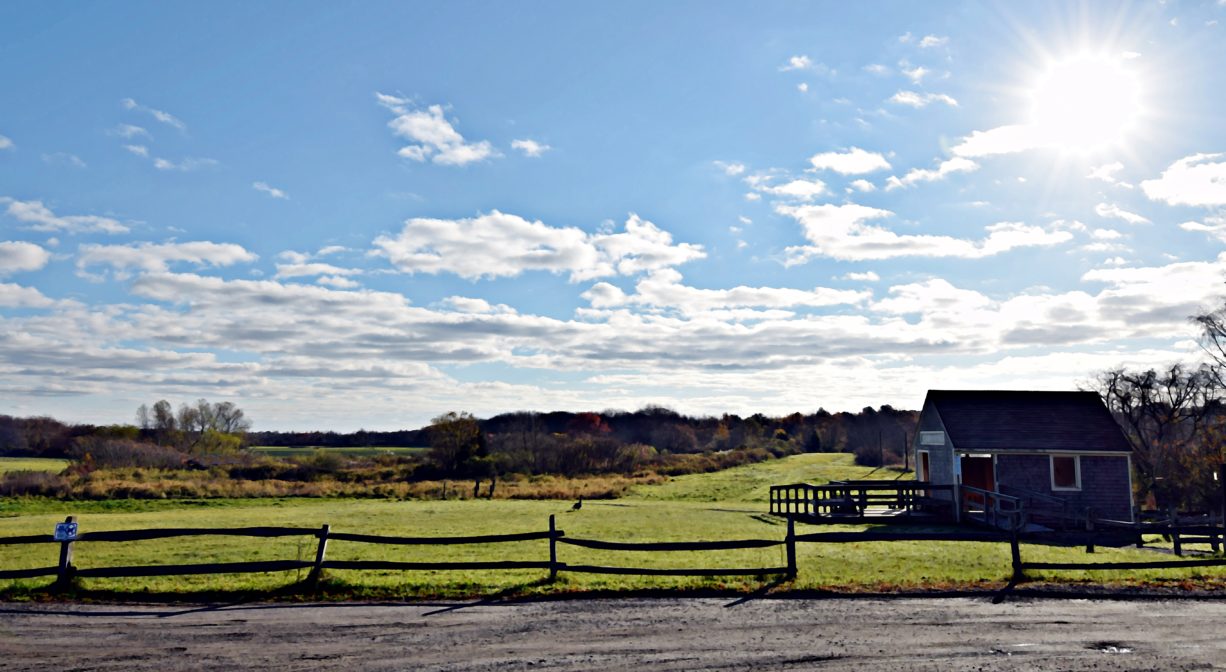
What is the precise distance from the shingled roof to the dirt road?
19354 millimetres

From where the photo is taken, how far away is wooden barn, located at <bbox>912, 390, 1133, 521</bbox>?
32.4 metres

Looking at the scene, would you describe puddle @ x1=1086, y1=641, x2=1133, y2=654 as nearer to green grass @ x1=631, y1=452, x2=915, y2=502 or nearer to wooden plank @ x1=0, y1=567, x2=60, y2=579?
wooden plank @ x1=0, y1=567, x2=60, y2=579

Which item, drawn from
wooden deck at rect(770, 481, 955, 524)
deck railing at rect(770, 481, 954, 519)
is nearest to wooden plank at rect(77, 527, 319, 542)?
wooden deck at rect(770, 481, 955, 524)

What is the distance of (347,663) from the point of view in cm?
1084

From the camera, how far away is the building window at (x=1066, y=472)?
107ft

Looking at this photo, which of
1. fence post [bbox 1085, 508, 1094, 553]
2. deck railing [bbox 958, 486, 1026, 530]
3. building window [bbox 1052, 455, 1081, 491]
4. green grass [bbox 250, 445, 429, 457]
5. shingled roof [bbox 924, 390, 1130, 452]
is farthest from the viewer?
green grass [bbox 250, 445, 429, 457]

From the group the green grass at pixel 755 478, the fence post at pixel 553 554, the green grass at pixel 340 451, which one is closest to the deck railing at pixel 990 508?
the green grass at pixel 755 478

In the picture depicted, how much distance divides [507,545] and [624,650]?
1359 centimetres

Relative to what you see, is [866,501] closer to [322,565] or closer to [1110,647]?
[1110,647]

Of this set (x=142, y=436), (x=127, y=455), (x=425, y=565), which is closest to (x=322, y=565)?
(x=425, y=565)

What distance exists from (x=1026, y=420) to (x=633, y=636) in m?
27.2

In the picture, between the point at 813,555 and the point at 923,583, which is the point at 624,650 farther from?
the point at 813,555

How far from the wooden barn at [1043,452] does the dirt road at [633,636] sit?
1887 centimetres

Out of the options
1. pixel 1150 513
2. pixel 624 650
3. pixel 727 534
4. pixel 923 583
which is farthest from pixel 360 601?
pixel 1150 513
